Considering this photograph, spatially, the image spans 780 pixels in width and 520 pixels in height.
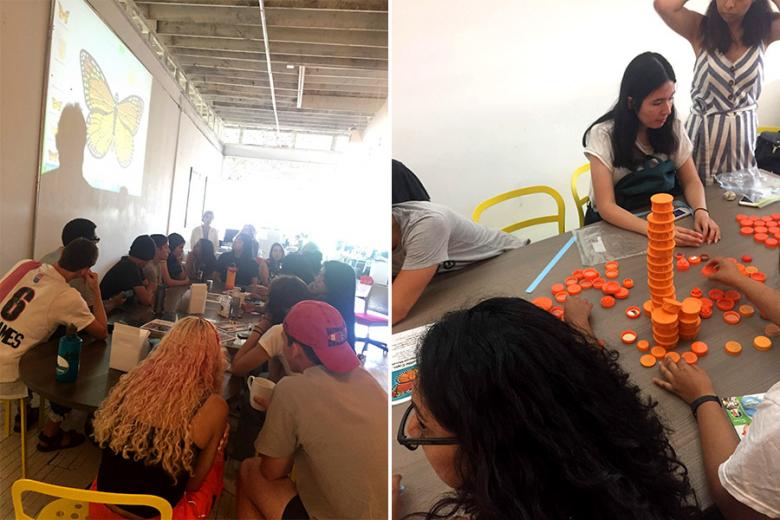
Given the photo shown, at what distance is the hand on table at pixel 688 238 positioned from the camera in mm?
1004

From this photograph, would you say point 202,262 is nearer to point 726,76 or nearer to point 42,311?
point 42,311

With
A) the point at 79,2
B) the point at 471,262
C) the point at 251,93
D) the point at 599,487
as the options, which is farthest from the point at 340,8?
the point at 599,487

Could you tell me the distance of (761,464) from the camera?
0.57m

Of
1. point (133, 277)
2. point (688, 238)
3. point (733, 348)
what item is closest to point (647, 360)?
point (733, 348)

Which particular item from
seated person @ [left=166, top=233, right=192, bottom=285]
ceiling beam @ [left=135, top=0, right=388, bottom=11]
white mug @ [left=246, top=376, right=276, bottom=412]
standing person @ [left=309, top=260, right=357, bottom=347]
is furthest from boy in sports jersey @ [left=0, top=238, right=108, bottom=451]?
ceiling beam @ [left=135, top=0, right=388, bottom=11]

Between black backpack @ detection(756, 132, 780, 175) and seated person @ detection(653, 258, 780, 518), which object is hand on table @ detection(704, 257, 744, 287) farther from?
black backpack @ detection(756, 132, 780, 175)

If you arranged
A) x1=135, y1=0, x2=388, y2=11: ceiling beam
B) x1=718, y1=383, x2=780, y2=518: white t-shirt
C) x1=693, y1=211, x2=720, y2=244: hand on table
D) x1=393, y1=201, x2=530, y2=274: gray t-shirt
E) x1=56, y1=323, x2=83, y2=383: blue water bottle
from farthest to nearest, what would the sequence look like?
x1=393, y1=201, x2=530, y2=274: gray t-shirt → x1=693, y1=211, x2=720, y2=244: hand on table → x1=135, y1=0, x2=388, y2=11: ceiling beam → x1=56, y1=323, x2=83, y2=383: blue water bottle → x1=718, y1=383, x2=780, y2=518: white t-shirt

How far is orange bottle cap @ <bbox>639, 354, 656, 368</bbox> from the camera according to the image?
0.81m

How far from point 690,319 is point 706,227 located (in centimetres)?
35

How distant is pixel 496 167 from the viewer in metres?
1.44

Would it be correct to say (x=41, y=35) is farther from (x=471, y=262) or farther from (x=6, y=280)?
(x=471, y=262)

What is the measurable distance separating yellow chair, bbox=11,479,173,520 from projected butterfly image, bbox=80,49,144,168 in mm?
570

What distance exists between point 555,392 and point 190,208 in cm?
73

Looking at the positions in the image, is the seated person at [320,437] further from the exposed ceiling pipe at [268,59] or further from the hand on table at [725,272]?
the hand on table at [725,272]
